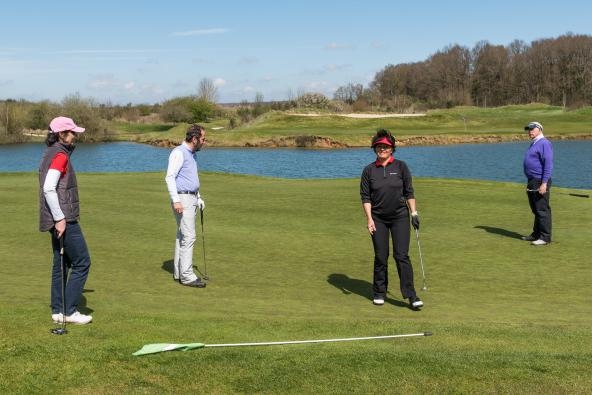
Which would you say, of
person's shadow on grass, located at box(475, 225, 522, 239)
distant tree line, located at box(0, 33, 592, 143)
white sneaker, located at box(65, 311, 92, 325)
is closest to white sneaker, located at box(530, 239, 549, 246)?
person's shadow on grass, located at box(475, 225, 522, 239)

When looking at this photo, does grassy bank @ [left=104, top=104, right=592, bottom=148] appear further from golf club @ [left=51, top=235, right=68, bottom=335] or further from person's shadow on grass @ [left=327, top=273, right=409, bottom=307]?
golf club @ [left=51, top=235, right=68, bottom=335]

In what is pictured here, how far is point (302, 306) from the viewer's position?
8375mm

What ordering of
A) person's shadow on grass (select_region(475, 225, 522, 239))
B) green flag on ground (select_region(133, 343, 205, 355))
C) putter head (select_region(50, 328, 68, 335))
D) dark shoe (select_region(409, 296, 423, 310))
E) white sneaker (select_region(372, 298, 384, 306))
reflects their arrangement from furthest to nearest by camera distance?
1. person's shadow on grass (select_region(475, 225, 522, 239))
2. white sneaker (select_region(372, 298, 384, 306))
3. dark shoe (select_region(409, 296, 423, 310))
4. putter head (select_region(50, 328, 68, 335))
5. green flag on ground (select_region(133, 343, 205, 355))

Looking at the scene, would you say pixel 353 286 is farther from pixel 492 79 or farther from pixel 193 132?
pixel 492 79

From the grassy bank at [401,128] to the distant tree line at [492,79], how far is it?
26731mm

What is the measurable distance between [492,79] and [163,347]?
158m

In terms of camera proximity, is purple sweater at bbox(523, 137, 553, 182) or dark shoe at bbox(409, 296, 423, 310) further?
purple sweater at bbox(523, 137, 553, 182)

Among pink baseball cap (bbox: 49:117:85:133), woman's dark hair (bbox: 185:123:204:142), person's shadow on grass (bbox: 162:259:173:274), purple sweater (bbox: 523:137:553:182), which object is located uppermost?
pink baseball cap (bbox: 49:117:85:133)

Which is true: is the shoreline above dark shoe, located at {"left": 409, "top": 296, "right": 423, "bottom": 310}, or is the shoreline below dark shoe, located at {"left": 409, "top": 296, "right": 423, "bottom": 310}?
below

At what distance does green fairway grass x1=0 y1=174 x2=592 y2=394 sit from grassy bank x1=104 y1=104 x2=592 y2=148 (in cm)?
6461

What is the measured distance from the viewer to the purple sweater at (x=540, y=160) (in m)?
12.8

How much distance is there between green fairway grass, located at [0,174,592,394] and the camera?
554cm

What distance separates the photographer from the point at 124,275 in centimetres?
1002

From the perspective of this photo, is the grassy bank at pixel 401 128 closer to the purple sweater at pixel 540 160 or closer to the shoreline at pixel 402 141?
the shoreline at pixel 402 141
